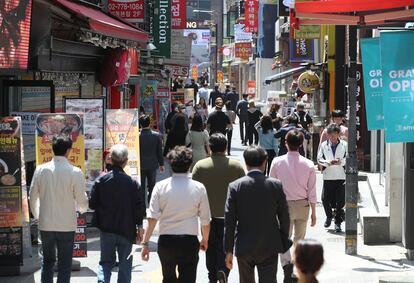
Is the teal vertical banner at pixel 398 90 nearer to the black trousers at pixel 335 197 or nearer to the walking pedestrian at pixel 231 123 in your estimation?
the black trousers at pixel 335 197

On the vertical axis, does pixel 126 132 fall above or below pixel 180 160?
above

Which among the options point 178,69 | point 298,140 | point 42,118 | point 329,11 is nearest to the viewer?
point 298,140

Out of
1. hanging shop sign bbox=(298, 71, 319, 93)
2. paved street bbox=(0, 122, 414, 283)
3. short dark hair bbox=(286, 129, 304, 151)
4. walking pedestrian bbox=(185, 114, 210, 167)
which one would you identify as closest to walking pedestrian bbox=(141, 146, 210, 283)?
short dark hair bbox=(286, 129, 304, 151)

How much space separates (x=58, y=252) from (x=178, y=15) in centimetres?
2666

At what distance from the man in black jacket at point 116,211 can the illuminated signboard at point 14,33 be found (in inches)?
111

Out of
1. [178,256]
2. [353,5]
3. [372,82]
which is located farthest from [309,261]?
[353,5]

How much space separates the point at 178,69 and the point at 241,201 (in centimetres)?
3055

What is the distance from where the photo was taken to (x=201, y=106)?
34562 mm

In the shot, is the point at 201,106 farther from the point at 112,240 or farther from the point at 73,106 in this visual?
the point at 112,240

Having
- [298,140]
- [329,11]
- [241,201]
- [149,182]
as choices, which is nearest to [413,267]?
[298,140]

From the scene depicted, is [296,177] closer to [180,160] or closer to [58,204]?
[180,160]

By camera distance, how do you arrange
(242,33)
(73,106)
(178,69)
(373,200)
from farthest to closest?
(242,33)
(178,69)
(373,200)
(73,106)

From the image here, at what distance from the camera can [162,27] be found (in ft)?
99.6

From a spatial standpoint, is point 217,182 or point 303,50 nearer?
point 217,182
